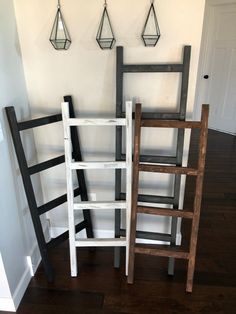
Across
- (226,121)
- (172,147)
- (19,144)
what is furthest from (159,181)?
(226,121)

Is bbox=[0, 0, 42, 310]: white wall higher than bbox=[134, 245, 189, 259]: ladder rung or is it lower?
higher

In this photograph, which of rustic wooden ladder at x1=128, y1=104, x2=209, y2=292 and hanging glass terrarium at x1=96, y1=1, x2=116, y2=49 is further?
hanging glass terrarium at x1=96, y1=1, x2=116, y2=49

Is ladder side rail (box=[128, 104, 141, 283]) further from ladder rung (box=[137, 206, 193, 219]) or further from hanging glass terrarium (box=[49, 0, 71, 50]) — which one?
hanging glass terrarium (box=[49, 0, 71, 50])

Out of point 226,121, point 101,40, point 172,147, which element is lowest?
point 226,121

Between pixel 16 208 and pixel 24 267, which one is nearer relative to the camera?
pixel 16 208

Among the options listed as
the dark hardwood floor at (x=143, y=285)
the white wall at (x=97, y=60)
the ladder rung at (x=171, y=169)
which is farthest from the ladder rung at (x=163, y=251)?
the ladder rung at (x=171, y=169)

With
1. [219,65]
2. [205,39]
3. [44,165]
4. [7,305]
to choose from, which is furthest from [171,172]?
[205,39]

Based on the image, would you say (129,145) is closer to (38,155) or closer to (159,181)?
(159,181)

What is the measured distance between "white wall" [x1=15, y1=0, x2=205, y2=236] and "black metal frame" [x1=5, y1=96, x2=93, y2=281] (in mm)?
125

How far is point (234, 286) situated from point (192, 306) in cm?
36

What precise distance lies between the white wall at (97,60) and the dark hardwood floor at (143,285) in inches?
24.6

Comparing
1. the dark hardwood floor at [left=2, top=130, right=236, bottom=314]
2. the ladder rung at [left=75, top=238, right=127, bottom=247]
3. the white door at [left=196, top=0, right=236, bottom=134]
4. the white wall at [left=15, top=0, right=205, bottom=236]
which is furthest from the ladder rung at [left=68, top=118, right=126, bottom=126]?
the white door at [left=196, top=0, right=236, bottom=134]

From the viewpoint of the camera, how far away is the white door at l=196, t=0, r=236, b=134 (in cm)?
413

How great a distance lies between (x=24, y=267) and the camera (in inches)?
70.2
